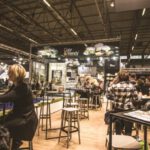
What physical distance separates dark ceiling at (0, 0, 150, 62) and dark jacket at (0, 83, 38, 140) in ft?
17.8

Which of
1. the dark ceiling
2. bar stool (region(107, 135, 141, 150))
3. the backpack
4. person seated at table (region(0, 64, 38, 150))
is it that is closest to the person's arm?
person seated at table (region(0, 64, 38, 150))

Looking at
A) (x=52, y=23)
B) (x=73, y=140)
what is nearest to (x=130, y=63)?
(x=52, y=23)

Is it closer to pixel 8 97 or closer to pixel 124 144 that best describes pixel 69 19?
pixel 8 97

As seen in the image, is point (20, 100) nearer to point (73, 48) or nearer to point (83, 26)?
point (73, 48)

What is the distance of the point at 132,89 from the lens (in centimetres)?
361

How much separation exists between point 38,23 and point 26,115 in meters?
8.92

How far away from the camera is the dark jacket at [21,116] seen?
92.4 inches

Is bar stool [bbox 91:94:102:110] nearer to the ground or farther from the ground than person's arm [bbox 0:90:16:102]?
nearer to the ground

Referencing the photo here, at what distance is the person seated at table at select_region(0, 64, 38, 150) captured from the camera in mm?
2348

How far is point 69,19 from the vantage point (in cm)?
1017

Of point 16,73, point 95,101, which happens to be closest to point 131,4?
point 16,73

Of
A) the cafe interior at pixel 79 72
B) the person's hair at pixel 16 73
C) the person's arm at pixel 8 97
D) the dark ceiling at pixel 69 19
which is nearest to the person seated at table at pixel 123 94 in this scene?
the cafe interior at pixel 79 72

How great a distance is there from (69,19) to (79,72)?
14.8ft

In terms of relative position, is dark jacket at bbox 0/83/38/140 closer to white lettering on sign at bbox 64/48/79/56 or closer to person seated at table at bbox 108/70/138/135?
person seated at table at bbox 108/70/138/135
